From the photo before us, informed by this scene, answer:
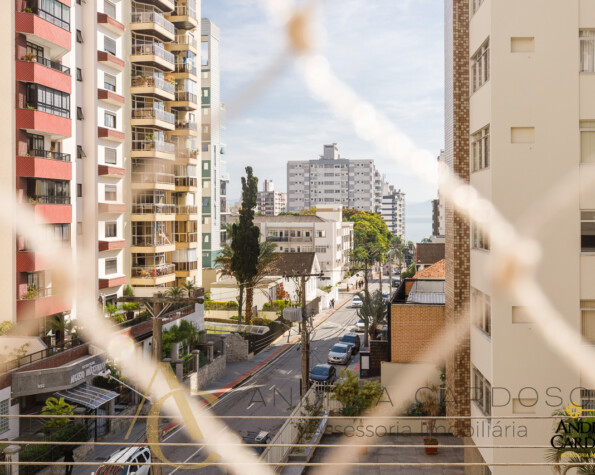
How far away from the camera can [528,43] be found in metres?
16.3

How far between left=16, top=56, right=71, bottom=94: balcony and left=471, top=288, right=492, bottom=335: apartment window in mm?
24193

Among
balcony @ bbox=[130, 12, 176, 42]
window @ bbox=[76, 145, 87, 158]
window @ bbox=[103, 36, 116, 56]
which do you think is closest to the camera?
window @ bbox=[76, 145, 87, 158]

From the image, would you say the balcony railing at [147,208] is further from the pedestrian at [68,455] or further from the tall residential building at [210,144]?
the pedestrian at [68,455]

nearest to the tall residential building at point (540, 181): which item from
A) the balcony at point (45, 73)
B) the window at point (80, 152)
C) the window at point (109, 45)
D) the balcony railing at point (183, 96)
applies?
the balcony at point (45, 73)

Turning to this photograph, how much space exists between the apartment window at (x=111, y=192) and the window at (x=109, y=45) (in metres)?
9.73

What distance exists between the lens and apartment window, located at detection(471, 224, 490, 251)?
58.7ft

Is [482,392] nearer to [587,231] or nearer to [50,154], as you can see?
[587,231]

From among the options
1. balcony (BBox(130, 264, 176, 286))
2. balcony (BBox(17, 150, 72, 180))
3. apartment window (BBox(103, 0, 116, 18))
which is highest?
apartment window (BBox(103, 0, 116, 18))

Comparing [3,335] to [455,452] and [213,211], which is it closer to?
[455,452]

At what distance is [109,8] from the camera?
140 feet

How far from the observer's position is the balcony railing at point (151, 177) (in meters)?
45.9

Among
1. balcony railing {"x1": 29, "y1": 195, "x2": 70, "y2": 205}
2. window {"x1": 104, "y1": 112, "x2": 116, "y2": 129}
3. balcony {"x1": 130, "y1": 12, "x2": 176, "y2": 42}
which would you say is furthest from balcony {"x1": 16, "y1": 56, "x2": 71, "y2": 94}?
balcony {"x1": 130, "y1": 12, "x2": 176, "y2": 42}

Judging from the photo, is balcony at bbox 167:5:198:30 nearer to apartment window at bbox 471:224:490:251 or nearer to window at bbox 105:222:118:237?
window at bbox 105:222:118:237

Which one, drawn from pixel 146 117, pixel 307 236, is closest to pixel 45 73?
pixel 146 117
